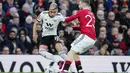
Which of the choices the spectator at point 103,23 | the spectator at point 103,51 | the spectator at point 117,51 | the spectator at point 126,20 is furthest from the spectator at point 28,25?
the spectator at point 126,20

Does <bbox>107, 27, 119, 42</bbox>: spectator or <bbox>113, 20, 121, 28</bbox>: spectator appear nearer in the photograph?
<bbox>107, 27, 119, 42</bbox>: spectator

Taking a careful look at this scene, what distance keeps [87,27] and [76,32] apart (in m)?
7.36

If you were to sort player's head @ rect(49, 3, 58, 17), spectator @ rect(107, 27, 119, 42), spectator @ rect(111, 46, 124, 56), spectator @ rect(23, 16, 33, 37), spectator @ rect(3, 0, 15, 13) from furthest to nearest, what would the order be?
spectator @ rect(107, 27, 119, 42)
spectator @ rect(3, 0, 15, 13)
spectator @ rect(111, 46, 124, 56)
spectator @ rect(23, 16, 33, 37)
player's head @ rect(49, 3, 58, 17)

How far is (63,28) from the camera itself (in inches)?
909

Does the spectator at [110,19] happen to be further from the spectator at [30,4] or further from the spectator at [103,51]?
the spectator at [30,4]

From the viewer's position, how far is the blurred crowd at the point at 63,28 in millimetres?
22125

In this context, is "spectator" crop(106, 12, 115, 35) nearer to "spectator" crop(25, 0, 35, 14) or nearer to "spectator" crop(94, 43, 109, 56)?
"spectator" crop(94, 43, 109, 56)

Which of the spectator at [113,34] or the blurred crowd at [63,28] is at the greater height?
the blurred crowd at [63,28]

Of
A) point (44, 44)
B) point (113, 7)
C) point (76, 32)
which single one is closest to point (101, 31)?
point (76, 32)

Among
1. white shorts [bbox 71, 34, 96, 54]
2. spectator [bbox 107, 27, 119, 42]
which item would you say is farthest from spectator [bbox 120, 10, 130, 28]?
white shorts [bbox 71, 34, 96, 54]

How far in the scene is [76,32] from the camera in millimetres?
23406

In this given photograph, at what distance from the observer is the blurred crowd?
22.1 m

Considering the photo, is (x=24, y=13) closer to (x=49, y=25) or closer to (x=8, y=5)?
(x=8, y=5)

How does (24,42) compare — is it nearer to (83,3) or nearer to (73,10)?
(73,10)
